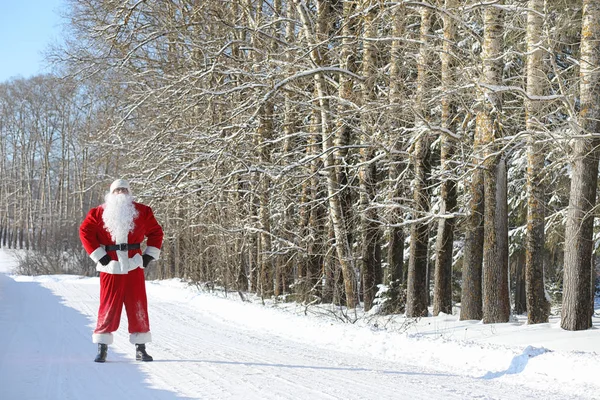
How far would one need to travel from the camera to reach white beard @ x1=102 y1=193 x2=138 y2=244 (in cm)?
775

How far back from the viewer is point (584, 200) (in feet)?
36.6

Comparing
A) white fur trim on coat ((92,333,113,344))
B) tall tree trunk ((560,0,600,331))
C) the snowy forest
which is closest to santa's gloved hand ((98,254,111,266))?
white fur trim on coat ((92,333,113,344))

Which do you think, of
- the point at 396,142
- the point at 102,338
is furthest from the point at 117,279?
the point at 396,142

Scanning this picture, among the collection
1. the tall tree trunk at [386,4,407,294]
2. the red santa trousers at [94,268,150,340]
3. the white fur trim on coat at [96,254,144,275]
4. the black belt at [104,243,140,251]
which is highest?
the tall tree trunk at [386,4,407,294]

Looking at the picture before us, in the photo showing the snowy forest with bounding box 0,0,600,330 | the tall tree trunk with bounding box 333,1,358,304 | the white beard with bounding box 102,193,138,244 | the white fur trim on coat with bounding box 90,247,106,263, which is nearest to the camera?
the white fur trim on coat with bounding box 90,247,106,263

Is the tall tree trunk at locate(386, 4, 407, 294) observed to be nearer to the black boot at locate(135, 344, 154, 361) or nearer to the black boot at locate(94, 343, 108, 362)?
the black boot at locate(135, 344, 154, 361)

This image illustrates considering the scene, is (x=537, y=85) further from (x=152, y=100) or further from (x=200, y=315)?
(x=152, y=100)

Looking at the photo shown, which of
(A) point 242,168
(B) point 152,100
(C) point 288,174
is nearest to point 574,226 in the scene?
(C) point 288,174

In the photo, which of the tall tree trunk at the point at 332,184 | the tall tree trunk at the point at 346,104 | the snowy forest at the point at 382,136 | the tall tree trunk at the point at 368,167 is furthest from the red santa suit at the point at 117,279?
the tall tree trunk at the point at 332,184

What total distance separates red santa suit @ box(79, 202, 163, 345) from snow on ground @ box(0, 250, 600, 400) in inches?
15.2

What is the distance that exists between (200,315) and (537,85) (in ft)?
24.6

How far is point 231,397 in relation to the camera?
5707mm

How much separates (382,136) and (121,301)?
799cm

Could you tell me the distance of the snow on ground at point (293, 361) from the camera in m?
6.18
